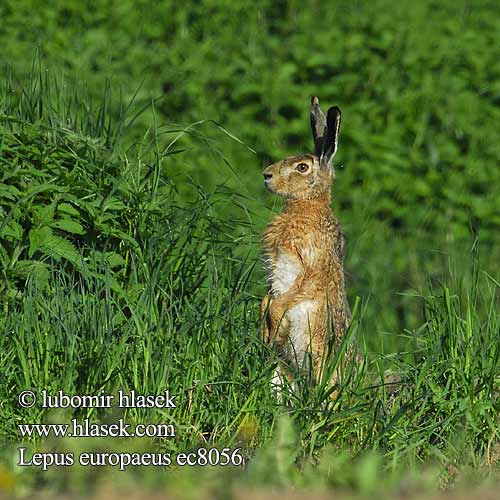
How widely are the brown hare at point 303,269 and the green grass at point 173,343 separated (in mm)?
168

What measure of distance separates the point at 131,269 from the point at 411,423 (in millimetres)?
1575

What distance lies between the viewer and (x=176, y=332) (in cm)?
555

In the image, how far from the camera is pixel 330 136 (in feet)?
20.5

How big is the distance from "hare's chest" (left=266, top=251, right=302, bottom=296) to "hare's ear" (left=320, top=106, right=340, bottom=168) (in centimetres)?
60

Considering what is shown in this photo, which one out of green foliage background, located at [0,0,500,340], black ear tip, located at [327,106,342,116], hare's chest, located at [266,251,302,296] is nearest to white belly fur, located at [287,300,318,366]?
hare's chest, located at [266,251,302,296]

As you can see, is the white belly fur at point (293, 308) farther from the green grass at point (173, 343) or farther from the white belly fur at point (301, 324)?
the green grass at point (173, 343)

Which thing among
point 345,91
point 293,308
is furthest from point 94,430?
point 345,91

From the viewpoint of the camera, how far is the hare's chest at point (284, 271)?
5.95 metres

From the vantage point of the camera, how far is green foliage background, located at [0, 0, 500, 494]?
5.20 m

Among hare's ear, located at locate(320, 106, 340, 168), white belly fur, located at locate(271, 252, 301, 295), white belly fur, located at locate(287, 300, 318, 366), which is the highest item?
hare's ear, located at locate(320, 106, 340, 168)

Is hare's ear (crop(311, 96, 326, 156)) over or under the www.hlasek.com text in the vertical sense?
over

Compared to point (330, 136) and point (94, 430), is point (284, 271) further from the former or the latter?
→ point (94, 430)

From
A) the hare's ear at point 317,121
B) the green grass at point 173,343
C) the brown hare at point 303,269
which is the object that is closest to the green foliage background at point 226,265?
the green grass at point 173,343

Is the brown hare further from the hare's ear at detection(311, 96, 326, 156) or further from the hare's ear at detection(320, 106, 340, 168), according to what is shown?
the hare's ear at detection(311, 96, 326, 156)
